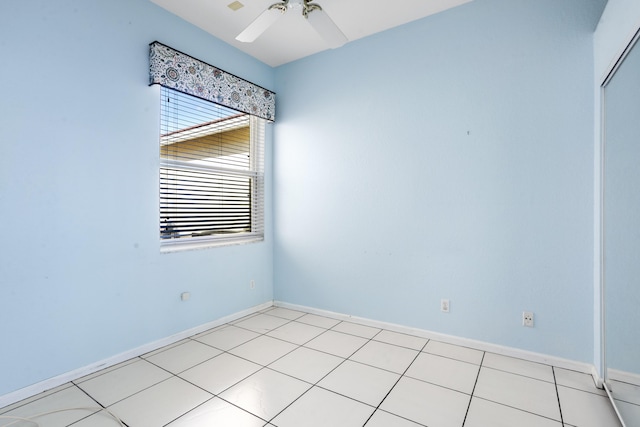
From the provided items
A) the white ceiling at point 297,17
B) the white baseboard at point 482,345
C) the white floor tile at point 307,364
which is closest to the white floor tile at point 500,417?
the white baseboard at point 482,345

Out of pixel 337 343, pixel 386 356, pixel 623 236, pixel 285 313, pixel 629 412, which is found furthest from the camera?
pixel 285 313

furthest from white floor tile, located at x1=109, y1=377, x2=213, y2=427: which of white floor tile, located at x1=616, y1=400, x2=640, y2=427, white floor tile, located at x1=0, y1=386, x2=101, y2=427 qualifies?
white floor tile, located at x1=616, y1=400, x2=640, y2=427

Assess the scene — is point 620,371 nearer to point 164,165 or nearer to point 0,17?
point 164,165

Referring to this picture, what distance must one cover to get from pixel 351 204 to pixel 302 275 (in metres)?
1.04

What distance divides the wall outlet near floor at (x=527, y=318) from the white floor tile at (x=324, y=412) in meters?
1.45

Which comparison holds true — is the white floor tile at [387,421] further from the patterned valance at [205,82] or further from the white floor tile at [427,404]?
the patterned valance at [205,82]

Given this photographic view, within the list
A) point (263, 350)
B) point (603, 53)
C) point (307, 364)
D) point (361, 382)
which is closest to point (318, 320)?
point (263, 350)

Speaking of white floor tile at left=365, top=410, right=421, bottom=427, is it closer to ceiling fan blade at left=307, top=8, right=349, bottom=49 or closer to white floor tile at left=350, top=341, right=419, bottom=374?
white floor tile at left=350, top=341, right=419, bottom=374

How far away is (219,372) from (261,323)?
1.01 metres

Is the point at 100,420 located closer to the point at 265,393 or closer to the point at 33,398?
the point at 33,398

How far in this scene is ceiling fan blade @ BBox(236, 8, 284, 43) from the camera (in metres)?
2.21

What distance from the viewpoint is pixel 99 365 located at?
7.50ft

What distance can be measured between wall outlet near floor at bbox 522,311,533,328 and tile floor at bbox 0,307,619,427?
29 cm

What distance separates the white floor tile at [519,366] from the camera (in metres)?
Answer: 2.21
